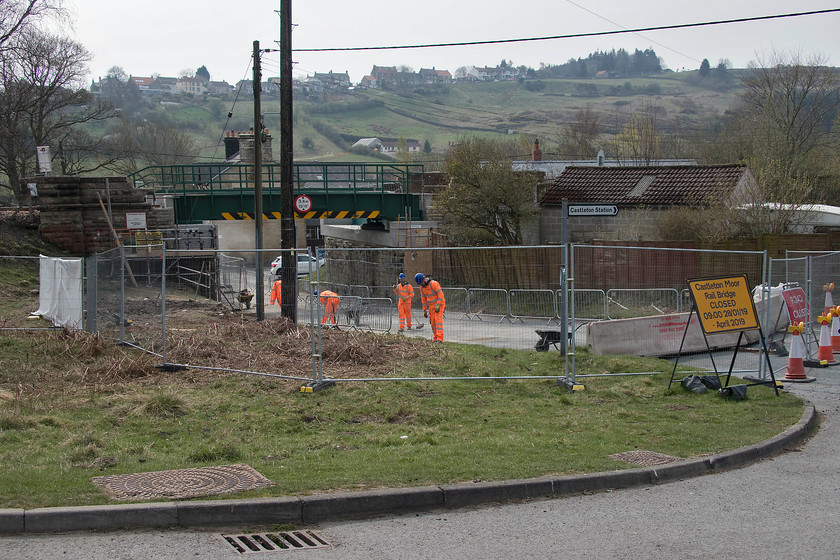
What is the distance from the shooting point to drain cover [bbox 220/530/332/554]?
567 cm

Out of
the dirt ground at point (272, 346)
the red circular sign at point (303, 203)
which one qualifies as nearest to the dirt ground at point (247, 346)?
the dirt ground at point (272, 346)

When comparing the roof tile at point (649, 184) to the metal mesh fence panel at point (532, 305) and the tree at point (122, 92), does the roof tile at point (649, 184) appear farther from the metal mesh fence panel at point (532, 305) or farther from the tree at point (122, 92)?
the tree at point (122, 92)

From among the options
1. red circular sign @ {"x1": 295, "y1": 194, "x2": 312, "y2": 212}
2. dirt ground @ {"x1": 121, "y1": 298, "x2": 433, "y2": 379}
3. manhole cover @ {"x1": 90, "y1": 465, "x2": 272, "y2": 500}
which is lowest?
manhole cover @ {"x1": 90, "y1": 465, "x2": 272, "y2": 500}

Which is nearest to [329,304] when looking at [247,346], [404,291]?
[247,346]

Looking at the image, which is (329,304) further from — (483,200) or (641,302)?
(483,200)

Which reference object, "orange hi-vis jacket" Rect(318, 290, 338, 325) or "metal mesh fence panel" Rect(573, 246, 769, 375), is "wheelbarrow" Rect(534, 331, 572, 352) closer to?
"metal mesh fence panel" Rect(573, 246, 769, 375)

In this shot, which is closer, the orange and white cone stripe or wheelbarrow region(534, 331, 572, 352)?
the orange and white cone stripe

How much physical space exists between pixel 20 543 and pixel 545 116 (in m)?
184

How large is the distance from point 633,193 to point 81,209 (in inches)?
874

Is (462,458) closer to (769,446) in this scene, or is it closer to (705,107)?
(769,446)

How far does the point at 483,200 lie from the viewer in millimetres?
30016

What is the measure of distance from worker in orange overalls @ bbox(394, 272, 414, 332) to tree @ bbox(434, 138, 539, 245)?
42.1 feet

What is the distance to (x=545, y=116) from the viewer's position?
7175 inches

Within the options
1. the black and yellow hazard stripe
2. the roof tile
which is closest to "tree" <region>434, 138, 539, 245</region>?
the black and yellow hazard stripe
